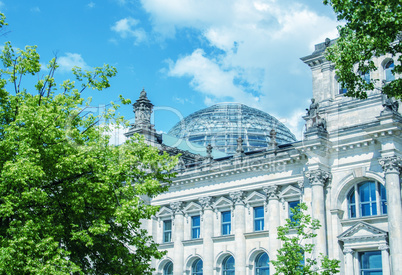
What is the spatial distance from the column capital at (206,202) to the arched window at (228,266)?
4119 mm

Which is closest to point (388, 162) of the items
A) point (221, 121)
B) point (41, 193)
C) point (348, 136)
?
point (348, 136)

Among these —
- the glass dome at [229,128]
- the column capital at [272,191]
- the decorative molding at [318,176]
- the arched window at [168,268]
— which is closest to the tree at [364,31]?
the decorative molding at [318,176]

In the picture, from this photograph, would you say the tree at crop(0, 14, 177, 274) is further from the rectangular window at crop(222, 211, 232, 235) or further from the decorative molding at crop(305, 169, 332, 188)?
the rectangular window at crop(222, 211, 232, 235)

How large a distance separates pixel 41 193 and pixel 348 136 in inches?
823

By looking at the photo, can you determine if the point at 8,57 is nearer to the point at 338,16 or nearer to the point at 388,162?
the point at 338,16

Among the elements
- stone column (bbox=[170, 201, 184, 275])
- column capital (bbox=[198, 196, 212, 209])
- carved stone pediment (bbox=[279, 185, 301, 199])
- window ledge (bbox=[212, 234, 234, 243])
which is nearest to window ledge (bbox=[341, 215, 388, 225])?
carved stone pediment (bbox=[279, 185, 301, 199])

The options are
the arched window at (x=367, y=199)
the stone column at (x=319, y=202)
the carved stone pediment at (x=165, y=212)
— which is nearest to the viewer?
the arched window at (x=367, y=199)

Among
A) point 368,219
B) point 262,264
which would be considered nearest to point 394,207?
point 368,219

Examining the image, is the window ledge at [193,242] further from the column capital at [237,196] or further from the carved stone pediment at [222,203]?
the column capital at [237,196]

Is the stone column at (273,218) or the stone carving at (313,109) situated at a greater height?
the stone carving at (313,109)

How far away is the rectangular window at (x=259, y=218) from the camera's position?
4116 centimetres

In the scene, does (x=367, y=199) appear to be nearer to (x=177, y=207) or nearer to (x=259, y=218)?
(x=259, y=218)

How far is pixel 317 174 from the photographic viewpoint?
121 ft

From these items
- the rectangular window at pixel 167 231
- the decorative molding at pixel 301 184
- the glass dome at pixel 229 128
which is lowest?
the rectangular window at pixel 167 231
